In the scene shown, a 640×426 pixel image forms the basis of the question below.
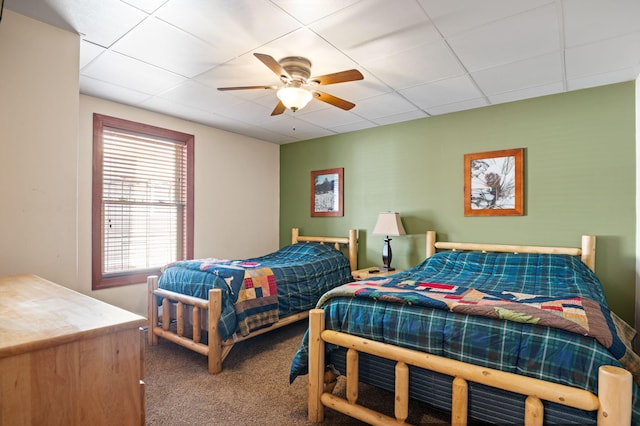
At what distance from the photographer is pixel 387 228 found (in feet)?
12.6

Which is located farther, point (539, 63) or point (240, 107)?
point (240, 107)

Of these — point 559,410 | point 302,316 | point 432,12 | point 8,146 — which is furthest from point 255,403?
point 432,12

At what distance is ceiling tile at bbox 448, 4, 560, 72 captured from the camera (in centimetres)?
205

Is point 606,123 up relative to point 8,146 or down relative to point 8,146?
up

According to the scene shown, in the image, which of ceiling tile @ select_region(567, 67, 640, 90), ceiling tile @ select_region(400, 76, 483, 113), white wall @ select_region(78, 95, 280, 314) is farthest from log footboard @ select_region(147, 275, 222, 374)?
ceiling tile @ select_region(567, 67, 640, 90)

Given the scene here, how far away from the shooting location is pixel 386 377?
1832 mm

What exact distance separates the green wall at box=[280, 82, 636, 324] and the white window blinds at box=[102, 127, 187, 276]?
6.09 feet

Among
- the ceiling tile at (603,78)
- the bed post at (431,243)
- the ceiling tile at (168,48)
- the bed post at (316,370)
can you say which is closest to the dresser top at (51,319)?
the bed post at (316,370)

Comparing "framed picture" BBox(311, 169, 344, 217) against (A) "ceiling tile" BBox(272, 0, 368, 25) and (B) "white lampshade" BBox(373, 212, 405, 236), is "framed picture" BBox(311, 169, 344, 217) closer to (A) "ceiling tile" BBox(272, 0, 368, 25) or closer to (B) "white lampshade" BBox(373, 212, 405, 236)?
(B) "white lampshade" BBox(373, 212, 405, 236)

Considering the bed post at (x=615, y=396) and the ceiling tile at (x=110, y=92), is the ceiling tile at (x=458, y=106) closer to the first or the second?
the bed post at (x=615, y=396)

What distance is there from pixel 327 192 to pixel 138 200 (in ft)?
7.57

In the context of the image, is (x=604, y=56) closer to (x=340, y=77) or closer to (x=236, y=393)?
(x=340, y=77)

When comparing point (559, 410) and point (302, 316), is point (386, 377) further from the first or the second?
point (302, 316)

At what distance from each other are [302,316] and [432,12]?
8.78 feet
